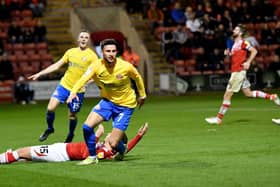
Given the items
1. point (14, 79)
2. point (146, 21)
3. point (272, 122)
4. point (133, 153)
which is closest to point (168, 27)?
point (146, 21)

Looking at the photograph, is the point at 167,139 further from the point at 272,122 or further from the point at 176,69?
the point at 176,69

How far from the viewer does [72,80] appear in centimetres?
1559

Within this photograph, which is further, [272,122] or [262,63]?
[262,63]

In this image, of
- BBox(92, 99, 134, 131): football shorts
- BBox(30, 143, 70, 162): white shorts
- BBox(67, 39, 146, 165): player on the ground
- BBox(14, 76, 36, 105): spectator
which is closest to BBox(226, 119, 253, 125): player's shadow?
BBox(67, 39, 146, 165): player on the ground

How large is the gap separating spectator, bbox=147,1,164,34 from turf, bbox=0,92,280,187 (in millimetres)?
10541

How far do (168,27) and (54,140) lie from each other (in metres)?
17.5

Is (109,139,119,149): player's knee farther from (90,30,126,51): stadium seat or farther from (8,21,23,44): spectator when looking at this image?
(90,30,126,51): stadium seat

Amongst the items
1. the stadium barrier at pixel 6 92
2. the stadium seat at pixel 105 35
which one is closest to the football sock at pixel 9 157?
the stadium barrier at pixel 6 92

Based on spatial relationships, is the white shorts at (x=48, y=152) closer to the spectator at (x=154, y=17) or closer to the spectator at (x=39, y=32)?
the spectator at (x=39, y=32)

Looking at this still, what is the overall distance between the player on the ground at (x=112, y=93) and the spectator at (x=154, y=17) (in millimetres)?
21090

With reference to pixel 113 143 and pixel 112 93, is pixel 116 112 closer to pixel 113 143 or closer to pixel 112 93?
pixel 112 93

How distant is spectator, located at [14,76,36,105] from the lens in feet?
92.8

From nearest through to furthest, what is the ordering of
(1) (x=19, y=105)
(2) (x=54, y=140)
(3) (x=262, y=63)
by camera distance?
(2) (x=54, y=140)
(1) (x=19, y=105)
(3) (x=262, y=63)

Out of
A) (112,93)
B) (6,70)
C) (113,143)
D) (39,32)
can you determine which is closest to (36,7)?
(39,32)
